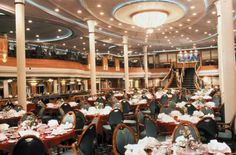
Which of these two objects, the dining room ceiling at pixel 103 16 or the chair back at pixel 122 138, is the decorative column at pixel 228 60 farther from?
the dining room ceiling at pixel 103 16

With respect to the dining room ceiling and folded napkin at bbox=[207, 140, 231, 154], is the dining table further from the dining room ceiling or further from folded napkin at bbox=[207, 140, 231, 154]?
the dining room ceiling

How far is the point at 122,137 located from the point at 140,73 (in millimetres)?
25902

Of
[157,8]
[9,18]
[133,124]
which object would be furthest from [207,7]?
[9,18]

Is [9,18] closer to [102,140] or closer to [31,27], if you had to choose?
[31,27]

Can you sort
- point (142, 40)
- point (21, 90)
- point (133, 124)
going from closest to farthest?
1. point (133, 124)
2. point (21, 90)
3. point (142, 40)

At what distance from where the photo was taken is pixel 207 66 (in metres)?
27.8

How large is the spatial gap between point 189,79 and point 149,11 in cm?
1442

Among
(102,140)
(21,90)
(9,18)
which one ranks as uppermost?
(9,18)

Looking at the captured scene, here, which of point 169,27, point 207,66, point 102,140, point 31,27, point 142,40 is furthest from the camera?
point 207,66

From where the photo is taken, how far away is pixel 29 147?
356cm

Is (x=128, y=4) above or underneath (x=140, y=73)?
above

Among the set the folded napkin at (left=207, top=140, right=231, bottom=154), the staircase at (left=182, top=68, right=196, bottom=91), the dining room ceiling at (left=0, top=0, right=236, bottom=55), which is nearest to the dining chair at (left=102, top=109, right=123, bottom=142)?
the folded napkin at (left=207, top=140, right=231, bottom=154)

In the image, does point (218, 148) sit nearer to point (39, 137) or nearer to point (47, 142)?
point (47, 142)

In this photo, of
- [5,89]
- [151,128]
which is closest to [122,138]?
[151,128]
